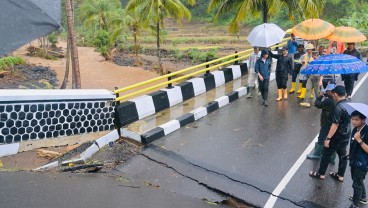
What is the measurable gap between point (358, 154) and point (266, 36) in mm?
5187

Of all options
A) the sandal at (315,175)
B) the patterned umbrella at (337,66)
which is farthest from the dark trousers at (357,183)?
the patterned umbrella at (337,66)

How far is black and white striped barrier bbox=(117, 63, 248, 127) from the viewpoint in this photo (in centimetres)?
788

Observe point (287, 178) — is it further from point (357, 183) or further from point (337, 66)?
point (337, 66)

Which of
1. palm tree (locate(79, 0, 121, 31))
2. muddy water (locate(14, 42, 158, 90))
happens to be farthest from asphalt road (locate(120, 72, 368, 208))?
palm tree (locate(79, 0, 121, 31))

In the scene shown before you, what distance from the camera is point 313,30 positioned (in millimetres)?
9969

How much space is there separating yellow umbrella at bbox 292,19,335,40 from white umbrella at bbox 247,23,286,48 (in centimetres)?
57

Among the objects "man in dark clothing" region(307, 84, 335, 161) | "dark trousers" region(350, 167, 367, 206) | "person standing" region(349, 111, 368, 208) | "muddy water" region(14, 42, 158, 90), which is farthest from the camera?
"muddy water" region(14, 42, 158, 90)

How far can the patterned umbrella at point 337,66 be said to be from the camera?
22.5 ft

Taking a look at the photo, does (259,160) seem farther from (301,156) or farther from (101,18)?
(101,18)

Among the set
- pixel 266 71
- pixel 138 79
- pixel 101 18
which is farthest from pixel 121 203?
pixel 101 18

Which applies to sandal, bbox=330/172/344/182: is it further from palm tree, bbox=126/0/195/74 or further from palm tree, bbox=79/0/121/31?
palm tree, bbox=79/0/121/31

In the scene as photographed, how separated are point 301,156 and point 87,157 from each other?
3.73 m

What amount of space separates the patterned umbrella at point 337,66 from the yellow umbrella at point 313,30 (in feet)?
9.57

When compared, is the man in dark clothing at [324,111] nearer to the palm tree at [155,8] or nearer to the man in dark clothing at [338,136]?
the man in dark clothing at [338,136]
